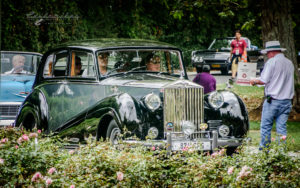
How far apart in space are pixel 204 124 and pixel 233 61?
12.3 metres

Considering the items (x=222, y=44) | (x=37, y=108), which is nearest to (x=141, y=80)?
(x=37, y=108)

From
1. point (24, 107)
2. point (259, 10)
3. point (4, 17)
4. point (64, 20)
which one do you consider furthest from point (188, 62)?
point (24, 107)

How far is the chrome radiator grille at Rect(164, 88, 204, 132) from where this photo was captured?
7.47 metres

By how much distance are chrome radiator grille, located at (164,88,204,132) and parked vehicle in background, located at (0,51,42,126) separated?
196 inches

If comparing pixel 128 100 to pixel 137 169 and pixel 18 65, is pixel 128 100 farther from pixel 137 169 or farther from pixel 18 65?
pixel 18 65

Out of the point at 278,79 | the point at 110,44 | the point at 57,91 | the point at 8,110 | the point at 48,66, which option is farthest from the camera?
the point at 8,110

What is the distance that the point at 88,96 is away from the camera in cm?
841

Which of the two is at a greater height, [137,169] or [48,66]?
[48,66]

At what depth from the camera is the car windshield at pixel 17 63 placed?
12.3 meters

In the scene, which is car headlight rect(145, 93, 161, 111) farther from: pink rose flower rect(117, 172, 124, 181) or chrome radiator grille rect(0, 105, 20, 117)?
chrome radiator grille rect(0, 105, 20, 117)

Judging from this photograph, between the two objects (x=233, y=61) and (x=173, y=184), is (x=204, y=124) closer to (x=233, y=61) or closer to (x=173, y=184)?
(x=173, y=184)

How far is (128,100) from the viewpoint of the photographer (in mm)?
7211

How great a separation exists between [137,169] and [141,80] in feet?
11.1

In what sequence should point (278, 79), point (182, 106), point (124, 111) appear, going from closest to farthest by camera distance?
point (124, 111), point (182, 106), point (278, 79)
